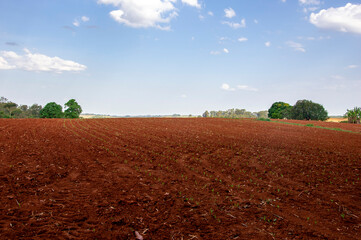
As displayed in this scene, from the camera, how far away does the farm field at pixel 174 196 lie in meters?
5.02

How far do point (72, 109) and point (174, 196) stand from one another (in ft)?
242

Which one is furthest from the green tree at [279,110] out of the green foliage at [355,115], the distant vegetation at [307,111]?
the green foliage at [355,115]

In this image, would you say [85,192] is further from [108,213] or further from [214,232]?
[214,232]

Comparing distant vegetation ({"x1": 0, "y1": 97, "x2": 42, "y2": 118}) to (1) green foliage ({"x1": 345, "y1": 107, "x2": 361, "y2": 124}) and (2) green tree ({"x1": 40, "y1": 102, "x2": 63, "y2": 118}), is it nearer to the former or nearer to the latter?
(2) green tree ({"x1": 40, "y1": 102, "x2": 63, "y2": 118})

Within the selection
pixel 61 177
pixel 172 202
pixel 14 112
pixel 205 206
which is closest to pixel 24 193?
pixel 61 177

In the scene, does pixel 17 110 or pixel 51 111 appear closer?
pixel 51 111

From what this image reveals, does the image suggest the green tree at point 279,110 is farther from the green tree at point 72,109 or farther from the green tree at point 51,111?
the green tree at point 51,111

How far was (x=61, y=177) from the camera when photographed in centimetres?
823

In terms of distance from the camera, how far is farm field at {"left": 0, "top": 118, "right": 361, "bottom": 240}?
502 cm

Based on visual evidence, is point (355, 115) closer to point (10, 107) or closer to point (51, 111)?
point (51, 111)

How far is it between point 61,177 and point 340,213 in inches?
365

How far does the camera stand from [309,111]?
A: 6738cm

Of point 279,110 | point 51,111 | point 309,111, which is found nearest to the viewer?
point 309,111

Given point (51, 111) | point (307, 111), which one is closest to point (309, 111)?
point (307, 111)
